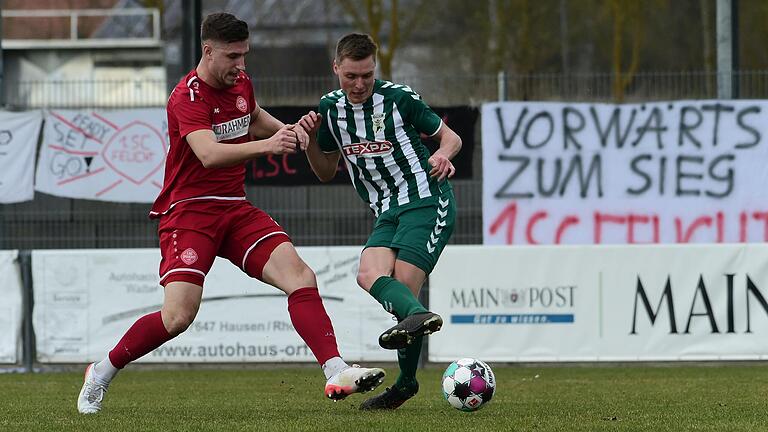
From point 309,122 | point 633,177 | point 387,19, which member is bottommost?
point 633,177

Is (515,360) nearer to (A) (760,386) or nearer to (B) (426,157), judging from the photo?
(A) (760,386)

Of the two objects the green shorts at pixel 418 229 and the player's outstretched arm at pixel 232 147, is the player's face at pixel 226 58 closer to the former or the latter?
the player's outstretched arm at pixel 232 147

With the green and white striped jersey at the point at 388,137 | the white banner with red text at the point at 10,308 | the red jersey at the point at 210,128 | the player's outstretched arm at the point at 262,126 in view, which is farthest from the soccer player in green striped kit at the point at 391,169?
the white banner with red text at the point at 10,308

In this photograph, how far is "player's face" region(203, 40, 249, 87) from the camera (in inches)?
258

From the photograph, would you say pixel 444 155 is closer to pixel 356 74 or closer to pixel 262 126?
pixel 356 74

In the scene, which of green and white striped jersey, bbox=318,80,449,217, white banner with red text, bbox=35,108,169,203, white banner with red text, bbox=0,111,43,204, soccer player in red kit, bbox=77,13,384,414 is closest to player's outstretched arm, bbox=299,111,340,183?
green and white striped jersey, bbox=318,80,449,217

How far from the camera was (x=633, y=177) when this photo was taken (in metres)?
13.4

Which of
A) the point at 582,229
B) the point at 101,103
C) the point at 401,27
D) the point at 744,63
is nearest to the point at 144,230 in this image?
the point at 101,103

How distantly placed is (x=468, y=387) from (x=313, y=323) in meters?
0.86

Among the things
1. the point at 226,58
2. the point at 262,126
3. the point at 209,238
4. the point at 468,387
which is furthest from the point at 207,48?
the point at 468,387

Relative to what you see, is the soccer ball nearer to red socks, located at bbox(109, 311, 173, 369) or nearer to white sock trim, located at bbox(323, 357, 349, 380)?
white sock trim, located at bbox(323, 357, 349, 380)

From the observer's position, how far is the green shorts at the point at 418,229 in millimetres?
6887

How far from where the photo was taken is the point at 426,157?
7.09 m

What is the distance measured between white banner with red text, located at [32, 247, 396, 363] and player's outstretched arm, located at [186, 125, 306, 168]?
5.04 meters
